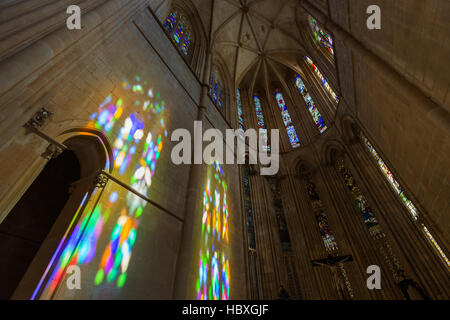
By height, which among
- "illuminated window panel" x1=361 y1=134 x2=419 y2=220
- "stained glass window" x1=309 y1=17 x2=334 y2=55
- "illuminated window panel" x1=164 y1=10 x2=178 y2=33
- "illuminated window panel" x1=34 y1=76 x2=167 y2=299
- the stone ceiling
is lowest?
"illuminated window panel" x1=34 y1=76 x2=167 y2=299

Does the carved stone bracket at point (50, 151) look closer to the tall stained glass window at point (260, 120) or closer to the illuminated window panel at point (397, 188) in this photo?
the illuminated window panel at point (397, 188)

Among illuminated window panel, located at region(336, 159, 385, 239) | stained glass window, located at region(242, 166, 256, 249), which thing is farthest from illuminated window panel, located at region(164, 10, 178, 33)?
illuminated window panel, located at region(336, 159, 385, 239)

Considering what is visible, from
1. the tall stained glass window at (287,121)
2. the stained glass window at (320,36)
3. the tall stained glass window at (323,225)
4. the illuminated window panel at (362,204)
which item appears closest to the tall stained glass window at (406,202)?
the illuminated window panel at (362,204)

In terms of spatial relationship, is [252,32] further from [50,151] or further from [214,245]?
[50,151]

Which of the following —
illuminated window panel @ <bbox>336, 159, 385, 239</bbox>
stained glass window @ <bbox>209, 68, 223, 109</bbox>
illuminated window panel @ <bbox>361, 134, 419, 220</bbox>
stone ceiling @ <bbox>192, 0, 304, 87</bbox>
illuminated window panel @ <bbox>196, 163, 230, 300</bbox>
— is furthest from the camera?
stone ceiling @ <bbox>192, 0, 304, 87</bbox>

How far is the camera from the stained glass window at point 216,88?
9108 millimetres

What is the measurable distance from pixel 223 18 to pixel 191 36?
7.72 feet

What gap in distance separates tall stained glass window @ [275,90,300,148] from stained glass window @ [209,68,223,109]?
494cm

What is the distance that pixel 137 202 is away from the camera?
3.38 m

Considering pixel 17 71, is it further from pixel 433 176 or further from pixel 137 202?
pixel 433 176

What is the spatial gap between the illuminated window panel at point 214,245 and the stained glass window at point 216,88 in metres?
4.16

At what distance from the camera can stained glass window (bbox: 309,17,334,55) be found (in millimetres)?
8492

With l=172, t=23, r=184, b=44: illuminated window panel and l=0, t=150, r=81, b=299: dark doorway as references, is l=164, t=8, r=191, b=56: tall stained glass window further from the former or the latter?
l=0, t=150, r=81, b=299: dark doorway

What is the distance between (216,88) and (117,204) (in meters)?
8.05
